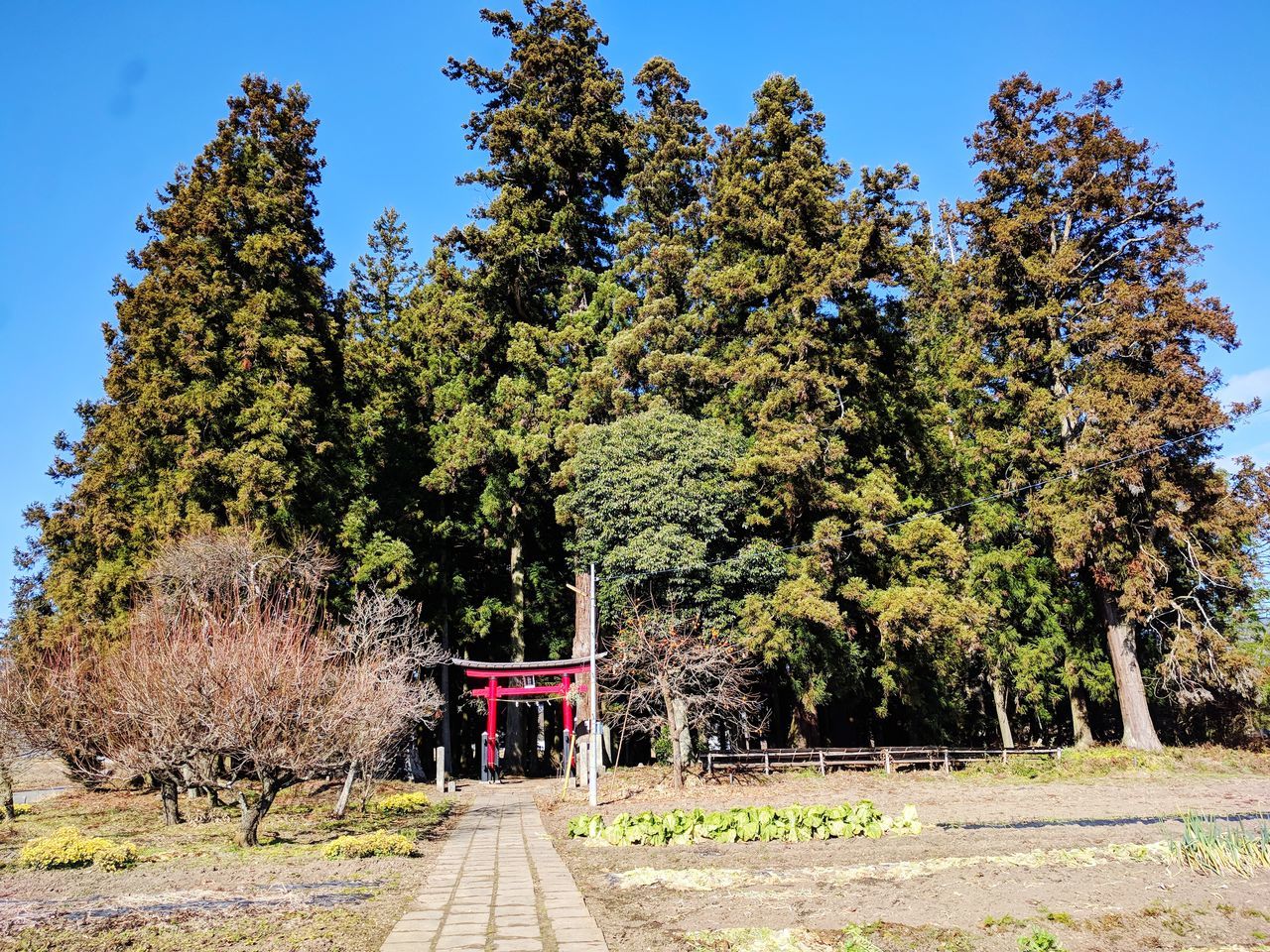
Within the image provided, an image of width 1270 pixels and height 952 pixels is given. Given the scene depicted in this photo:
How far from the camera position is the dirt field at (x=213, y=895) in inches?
221

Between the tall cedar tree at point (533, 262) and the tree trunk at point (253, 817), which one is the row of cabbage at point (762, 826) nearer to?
the tree trunk at point (253, 817)

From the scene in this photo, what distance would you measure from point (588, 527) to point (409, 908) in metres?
14.0

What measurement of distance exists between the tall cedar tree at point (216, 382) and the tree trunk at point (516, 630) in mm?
6250

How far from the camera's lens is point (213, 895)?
23.1 ft

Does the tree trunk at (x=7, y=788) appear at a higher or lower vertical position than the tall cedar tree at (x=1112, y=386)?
lower

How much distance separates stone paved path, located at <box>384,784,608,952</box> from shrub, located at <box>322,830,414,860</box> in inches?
21.6

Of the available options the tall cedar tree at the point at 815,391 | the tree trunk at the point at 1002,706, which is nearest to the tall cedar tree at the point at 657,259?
the tall cedar tree at the point at 815,391

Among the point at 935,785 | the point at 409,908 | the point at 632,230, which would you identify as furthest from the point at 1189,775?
the point at 632,230

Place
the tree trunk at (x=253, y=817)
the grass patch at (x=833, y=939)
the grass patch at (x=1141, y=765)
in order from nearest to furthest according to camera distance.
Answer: the grass patch at (x=833, y=939), the tree trunk at (x=253, y=817), the grass patch at (x=1141, y=765)

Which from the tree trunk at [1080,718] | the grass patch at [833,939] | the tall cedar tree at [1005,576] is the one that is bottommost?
the grass patch at [833,939]

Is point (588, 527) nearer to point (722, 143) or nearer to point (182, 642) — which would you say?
point (182, 642)

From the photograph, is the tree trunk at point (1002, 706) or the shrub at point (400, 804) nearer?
the shrub at point (400, 804)

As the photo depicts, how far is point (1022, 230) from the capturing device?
68.4 ft

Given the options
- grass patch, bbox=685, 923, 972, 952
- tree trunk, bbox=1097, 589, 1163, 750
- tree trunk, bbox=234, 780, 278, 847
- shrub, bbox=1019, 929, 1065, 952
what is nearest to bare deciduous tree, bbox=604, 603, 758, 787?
tree trunk, bbox=234, 780, 278, 847
